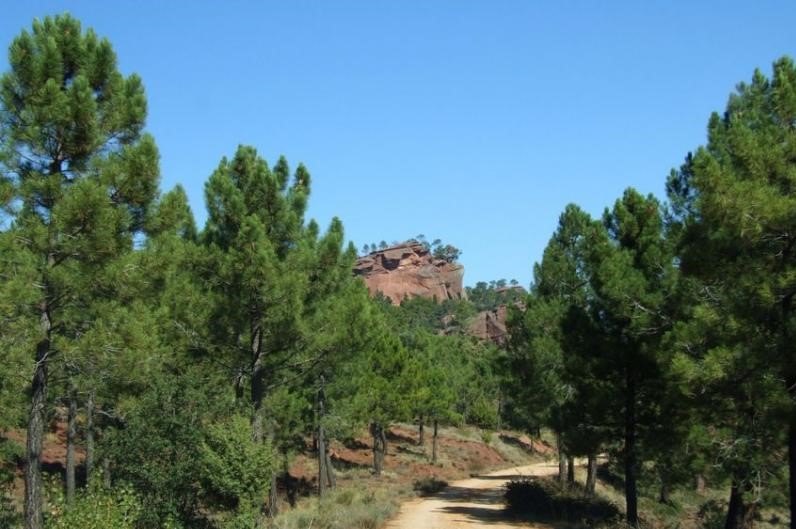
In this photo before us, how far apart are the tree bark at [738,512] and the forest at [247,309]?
0.06 m

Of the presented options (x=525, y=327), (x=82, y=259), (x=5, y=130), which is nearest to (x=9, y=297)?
(x=82, y=259)

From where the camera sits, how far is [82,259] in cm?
1156

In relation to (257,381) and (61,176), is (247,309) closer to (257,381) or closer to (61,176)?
(257,381)

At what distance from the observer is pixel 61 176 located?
11.8m

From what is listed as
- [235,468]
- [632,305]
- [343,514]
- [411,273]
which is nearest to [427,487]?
[343,514]

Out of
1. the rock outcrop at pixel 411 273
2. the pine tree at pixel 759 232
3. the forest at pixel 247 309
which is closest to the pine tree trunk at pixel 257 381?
the forest at pixel 247 309

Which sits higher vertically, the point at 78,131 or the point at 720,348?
the point at 78,131

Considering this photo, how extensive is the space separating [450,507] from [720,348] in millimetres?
14321

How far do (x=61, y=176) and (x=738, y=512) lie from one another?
15.7m

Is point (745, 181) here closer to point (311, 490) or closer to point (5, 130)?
point (5, 130)

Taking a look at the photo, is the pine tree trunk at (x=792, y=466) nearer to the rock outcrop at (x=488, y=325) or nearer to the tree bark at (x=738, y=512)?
the tree bark at (x=738, y=512)

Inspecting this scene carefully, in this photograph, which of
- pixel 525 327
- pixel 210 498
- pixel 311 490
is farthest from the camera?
pixel 311 490

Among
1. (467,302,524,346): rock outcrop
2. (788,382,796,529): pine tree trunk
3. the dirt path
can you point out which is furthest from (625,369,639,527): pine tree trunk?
(467,302,524,346): rock outcrop

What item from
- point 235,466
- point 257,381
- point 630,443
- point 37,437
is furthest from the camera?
point 630,443
